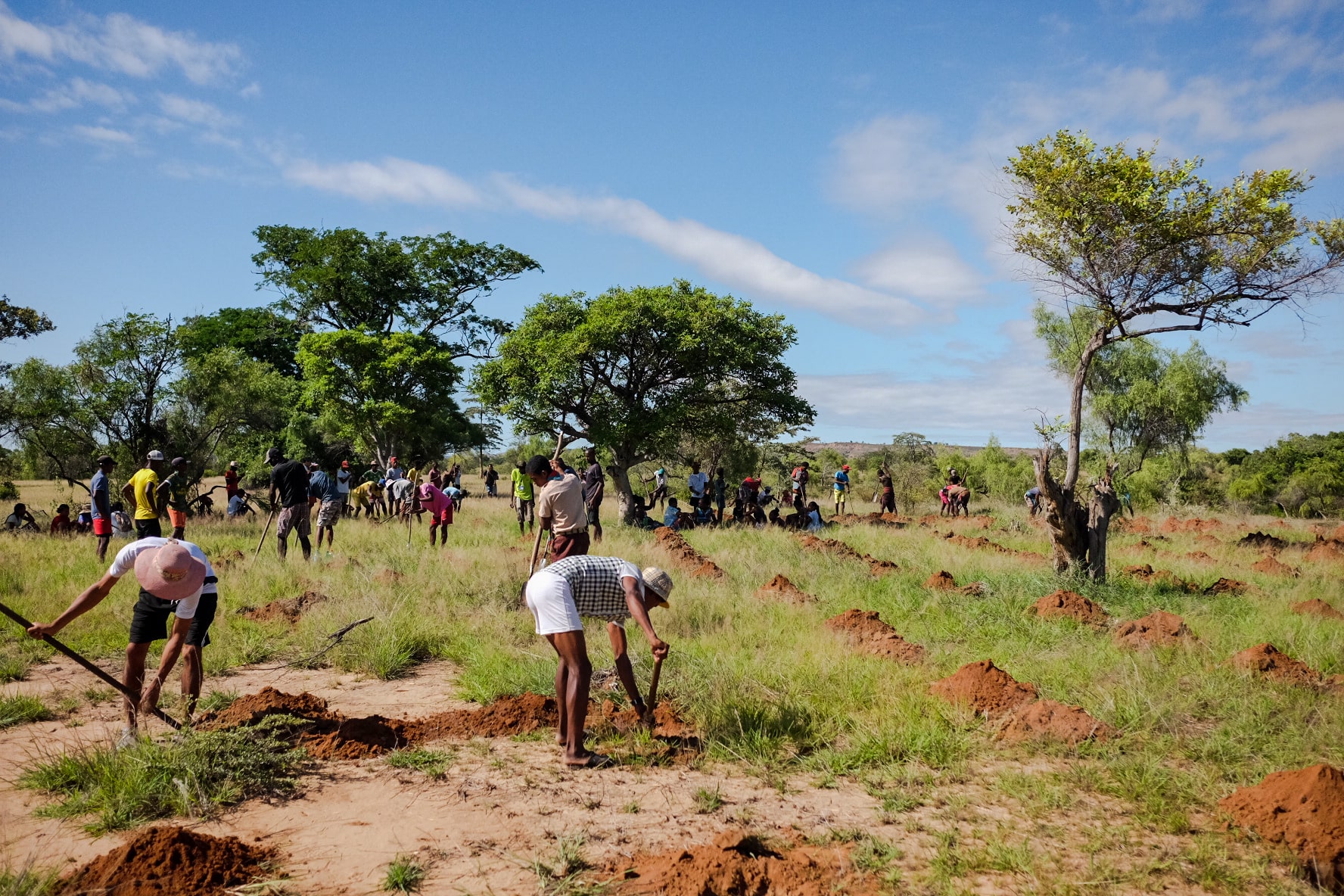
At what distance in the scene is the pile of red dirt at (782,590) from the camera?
9273 millimetres

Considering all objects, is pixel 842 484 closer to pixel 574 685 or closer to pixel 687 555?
pixel 687 555

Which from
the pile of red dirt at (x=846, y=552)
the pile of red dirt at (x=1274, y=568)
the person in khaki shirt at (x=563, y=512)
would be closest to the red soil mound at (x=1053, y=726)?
the person in khaki shirt at (x=563, y=512)

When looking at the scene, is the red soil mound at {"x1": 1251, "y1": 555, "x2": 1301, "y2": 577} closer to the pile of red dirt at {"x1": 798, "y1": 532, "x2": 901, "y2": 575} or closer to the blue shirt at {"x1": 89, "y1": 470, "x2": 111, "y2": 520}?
the pile of red dirt at {"x1": 798, "y1": 532, "x2": 901, "y2": 575}

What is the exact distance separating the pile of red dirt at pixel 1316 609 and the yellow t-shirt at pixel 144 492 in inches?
481

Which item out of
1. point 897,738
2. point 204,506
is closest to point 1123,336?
point 897,738

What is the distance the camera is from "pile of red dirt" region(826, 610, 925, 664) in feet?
22.9

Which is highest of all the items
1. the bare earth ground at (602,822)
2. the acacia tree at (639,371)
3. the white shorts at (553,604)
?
the acacia tree at (639,371)

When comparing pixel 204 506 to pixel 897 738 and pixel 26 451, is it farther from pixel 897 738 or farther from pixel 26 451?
pixel 897 738

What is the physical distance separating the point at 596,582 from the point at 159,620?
2.71 metres

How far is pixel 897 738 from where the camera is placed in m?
5.20

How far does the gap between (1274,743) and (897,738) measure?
2.28 metres

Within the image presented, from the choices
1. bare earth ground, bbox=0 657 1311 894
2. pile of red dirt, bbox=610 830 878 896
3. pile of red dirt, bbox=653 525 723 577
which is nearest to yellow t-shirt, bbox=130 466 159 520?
bare earth ground, bbox=0 657 1311 894

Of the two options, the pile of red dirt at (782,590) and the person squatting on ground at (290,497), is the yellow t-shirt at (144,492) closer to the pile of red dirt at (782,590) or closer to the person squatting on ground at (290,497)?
the person squatting on ground at (290,497)

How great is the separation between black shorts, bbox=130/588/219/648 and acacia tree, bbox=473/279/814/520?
A: 13.2m
